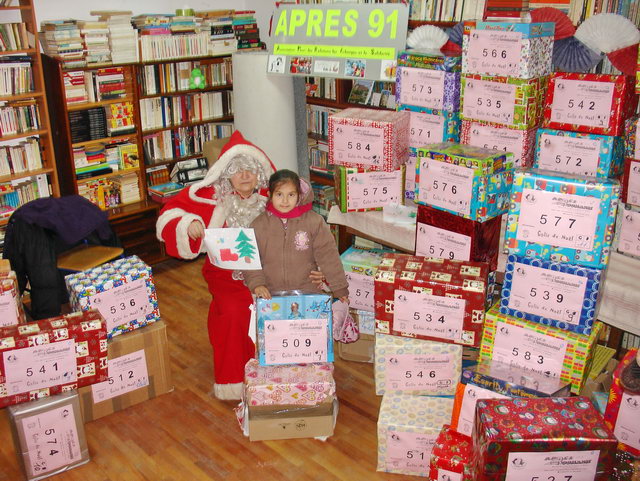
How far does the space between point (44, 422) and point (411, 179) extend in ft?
6.26

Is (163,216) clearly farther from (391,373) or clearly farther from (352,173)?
(391,373)

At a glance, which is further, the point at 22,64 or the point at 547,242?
the point at 22,64

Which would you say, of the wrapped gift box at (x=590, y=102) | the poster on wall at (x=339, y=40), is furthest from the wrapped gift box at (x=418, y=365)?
the poster on wall at (x=339, y=40)

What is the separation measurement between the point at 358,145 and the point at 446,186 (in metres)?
0.63

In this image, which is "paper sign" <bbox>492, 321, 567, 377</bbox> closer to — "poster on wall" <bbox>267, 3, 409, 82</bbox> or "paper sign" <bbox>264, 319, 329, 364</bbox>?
"paper sign" <bbox>264, 319, 329, 364</bbox>

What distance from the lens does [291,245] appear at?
111 inches

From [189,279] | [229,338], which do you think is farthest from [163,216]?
[189,279]

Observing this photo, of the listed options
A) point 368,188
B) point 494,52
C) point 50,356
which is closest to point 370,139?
point 368,188

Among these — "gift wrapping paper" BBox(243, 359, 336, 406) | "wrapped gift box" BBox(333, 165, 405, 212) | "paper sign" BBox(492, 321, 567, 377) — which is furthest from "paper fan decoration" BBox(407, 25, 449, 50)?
"gift wrapping paper" BBox(243, 359, 336, 406)

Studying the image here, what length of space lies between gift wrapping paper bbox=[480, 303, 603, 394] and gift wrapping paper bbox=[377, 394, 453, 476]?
1.07ft

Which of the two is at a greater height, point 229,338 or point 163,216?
point 163,216

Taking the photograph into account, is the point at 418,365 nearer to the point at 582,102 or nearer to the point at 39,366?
the point at 582,102

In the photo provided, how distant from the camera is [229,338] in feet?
9.72

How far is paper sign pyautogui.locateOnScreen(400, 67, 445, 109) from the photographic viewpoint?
272 centimetres
